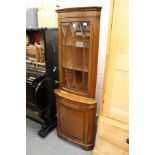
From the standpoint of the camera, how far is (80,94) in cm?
204

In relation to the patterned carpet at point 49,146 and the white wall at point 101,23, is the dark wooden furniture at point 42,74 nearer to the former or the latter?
the patterned carpet at point 49,146

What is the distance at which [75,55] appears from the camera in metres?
2.03

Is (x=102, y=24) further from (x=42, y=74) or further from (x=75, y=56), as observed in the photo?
(x=42, y=74)

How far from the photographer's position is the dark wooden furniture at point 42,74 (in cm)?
228

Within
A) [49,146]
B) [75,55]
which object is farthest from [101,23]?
[49,146]

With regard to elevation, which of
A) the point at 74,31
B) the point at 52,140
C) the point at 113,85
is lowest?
the point at 52,140

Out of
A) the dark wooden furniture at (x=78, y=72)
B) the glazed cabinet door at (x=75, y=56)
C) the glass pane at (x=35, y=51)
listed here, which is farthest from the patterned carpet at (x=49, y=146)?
the glass pane at (x=35, y=51)

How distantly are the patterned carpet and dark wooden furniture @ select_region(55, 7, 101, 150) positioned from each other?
0.10 m

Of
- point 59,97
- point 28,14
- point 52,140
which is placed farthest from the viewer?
point 28,14

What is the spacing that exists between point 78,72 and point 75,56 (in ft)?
0.69

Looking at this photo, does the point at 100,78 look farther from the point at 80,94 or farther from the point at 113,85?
the point at 113,85
